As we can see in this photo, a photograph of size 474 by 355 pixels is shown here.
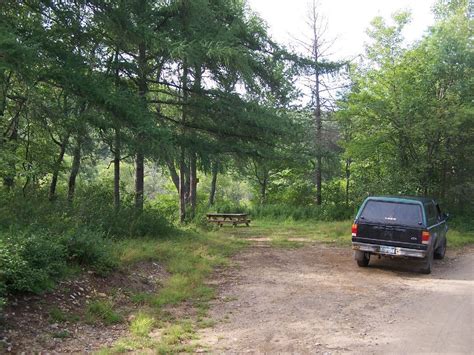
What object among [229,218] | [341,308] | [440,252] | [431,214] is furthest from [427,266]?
[229,218]

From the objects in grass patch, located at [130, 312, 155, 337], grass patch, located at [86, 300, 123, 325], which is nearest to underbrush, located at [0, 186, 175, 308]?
grass patch, located at [86, 300, 123, 325]

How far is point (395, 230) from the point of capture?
34.0 ft

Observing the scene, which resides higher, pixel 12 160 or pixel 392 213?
pixel 12 160

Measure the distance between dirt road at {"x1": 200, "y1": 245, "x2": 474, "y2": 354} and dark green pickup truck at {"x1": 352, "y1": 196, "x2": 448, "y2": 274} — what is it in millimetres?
574

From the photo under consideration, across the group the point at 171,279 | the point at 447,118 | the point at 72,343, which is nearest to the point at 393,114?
the point at 447,118

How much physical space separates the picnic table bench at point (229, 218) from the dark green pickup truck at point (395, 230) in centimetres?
1224

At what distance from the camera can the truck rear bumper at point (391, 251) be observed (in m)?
10.2

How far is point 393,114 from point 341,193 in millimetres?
10447

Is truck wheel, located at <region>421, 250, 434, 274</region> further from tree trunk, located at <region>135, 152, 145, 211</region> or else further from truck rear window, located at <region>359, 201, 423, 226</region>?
tree trunk, located at <region>135, 152, 145, 211</region>

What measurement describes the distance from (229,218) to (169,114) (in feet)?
23.6

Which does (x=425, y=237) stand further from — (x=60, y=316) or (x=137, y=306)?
(x=60, y=316)

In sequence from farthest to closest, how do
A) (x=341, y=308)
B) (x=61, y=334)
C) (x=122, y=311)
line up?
1. (x=341, y=308)
2. (x=122, y=311)
3. (x=61, y=334)

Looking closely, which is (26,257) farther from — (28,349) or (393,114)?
(393,114)

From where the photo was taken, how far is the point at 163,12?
14.2 m
